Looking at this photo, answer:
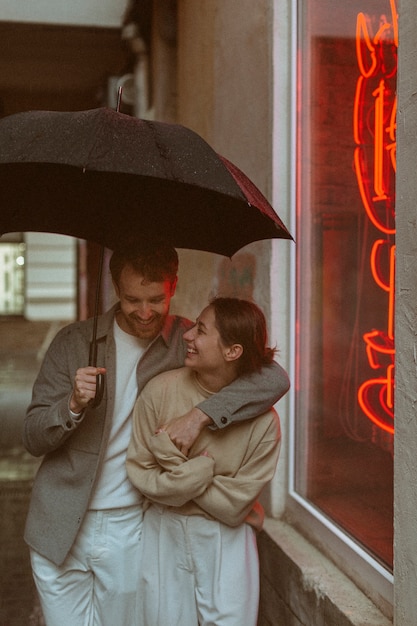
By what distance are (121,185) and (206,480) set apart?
1178 mm

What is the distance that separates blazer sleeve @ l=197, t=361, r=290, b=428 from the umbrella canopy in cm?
54

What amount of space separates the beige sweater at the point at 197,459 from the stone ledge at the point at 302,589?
1.93 ft

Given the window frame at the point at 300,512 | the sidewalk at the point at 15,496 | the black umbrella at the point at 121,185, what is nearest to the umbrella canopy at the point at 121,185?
the black umbrella at the point at 121,185

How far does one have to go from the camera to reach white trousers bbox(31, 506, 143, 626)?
3.03 meters

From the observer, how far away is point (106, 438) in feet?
9.84

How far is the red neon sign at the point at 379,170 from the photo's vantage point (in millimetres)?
3506

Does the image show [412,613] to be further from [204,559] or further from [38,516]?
[38,516]

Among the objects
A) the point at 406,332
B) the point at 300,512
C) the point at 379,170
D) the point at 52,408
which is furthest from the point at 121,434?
the point at 379,170

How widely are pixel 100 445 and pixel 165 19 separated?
5.79 m

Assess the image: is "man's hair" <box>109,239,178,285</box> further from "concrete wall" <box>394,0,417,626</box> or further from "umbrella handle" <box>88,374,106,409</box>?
"concrete wall" <box>394,0,417,626</box>

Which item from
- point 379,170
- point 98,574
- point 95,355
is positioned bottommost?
point 98,574

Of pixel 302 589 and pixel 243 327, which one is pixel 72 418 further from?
pixel 302 589

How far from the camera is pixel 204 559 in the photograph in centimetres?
298

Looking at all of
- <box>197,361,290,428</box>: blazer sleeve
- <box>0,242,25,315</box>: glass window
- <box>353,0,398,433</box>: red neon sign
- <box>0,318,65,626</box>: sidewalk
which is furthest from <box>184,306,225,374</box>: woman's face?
<box>0,242,25,315</box>: glass window
